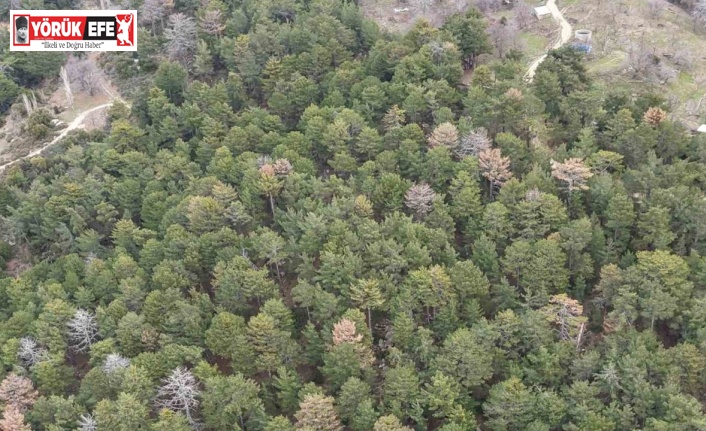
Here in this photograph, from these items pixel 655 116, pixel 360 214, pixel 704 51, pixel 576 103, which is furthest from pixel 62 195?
pixel 704 51

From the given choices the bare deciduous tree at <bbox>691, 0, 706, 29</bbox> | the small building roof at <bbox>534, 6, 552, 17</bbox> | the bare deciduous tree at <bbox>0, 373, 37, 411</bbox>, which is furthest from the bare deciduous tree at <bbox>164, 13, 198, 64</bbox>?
the bare deciduous tree at <bbox>691, 0, 706, 29</bbox>

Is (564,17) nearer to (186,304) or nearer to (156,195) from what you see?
(156,195)

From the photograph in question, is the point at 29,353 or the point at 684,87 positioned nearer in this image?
the point at 29,353

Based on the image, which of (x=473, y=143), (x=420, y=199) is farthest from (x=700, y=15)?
(x=420, y=199)

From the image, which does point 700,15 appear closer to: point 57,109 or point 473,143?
point 473,143

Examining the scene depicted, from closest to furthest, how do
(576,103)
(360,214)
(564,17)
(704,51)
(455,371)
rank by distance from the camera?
(455,371) < (360,214) < (576,103) < (704,51) < (564,17)

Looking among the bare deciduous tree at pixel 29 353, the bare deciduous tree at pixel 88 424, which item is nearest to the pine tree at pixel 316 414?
the bare deciduous tree at pixel 88 424

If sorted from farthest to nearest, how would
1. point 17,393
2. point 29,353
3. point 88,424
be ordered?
point 29,353 < point 17,393 < point 88,424

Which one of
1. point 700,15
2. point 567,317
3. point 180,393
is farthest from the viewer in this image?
point 700,15
